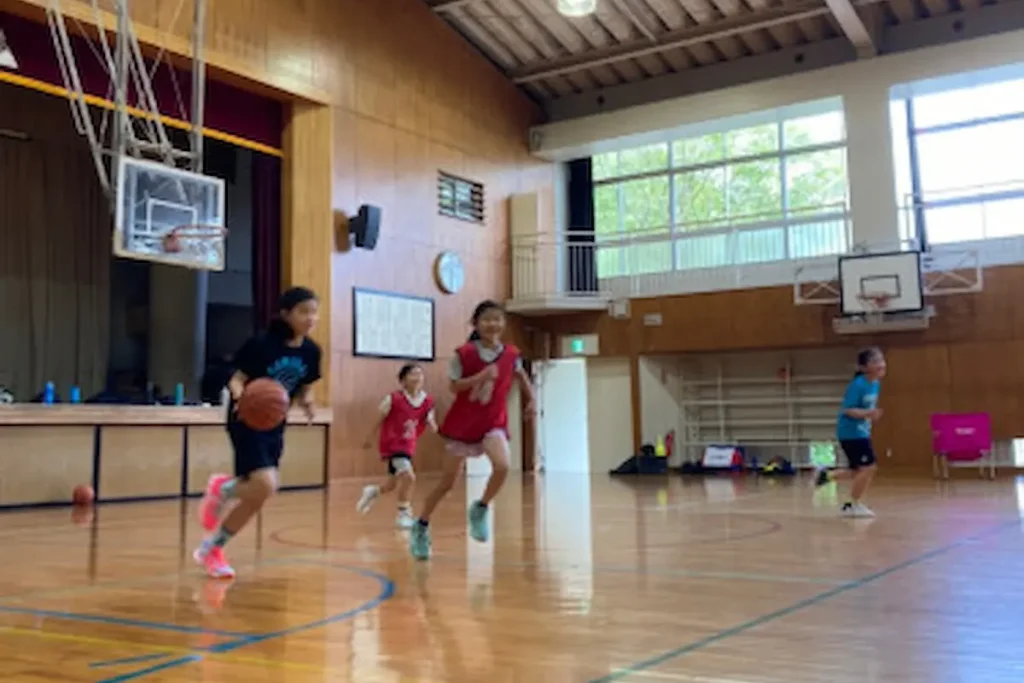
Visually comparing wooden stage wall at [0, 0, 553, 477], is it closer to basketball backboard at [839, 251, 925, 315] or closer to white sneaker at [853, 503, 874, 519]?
basketball backboard at [839, 251, 925, 315]

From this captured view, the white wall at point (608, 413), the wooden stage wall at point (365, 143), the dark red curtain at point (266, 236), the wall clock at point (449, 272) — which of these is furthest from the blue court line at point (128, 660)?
the white wall at point (608, 413)

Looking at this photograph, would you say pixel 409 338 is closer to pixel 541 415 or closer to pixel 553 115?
pixel 541 415

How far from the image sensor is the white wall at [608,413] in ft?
51.8

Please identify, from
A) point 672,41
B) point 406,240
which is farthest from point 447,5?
point 406,240

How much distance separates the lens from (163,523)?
719cm

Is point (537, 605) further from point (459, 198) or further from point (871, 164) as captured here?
point (871, 164)

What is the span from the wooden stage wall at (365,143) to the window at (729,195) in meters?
2.63

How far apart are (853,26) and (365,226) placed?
7.44 meters

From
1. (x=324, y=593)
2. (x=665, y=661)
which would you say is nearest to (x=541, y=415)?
(x=324, y=593)

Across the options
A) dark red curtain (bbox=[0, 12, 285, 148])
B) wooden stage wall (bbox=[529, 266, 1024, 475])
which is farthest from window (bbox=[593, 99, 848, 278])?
dark red curtain (bbox=[0, 12, 285, 148])

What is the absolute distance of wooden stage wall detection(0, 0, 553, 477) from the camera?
11773 mm

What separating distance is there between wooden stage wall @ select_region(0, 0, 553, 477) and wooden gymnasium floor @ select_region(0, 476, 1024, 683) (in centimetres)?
616

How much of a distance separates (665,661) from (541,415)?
14213mm

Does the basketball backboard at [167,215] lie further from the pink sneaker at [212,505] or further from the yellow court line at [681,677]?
the yellow court line at [681,677]
